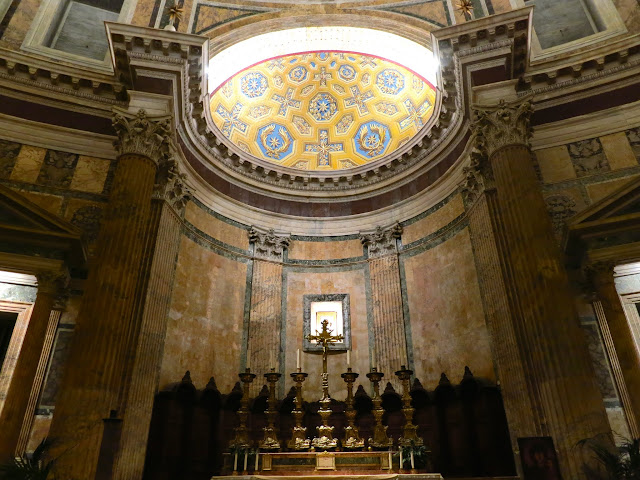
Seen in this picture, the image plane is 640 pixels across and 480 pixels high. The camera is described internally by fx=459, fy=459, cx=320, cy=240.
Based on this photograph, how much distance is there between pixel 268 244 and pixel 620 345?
10219 millimetres

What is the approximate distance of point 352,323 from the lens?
14.6 metres

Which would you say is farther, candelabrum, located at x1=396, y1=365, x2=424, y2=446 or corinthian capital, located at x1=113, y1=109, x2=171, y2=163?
corinthian capital, located at x1=113, y1=109, x2=171, y2=163

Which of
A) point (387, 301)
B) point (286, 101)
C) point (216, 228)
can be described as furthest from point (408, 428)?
point (286, 101)

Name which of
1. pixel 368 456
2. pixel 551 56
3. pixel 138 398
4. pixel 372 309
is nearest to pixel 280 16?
pixel 551 56

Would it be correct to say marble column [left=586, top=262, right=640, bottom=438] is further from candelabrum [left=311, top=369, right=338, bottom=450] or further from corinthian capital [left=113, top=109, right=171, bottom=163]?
corinthian capital [left=113, top=109, right=171, bottom=163]

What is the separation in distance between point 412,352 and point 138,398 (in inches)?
293

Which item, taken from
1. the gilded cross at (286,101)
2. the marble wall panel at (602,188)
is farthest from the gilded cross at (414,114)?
the marble wall panel at (602,188)

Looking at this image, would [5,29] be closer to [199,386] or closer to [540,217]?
[199,386]

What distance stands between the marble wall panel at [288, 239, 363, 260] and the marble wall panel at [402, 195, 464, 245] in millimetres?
1838

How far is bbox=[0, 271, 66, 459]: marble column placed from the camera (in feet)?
26.3

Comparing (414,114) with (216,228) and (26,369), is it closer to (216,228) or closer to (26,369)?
(216,228)

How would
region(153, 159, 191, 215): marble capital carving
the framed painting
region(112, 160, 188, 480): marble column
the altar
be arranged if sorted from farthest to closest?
the framed painting < region(153, 159, 191, 215): marble capital carving < region(112, 160, 188, 480): marble column < the altar

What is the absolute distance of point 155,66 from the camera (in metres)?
12.1

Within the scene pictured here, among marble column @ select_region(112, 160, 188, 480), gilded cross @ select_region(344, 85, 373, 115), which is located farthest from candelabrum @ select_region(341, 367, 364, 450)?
gilded cross @ select_region(344, 85, 373, 115)
